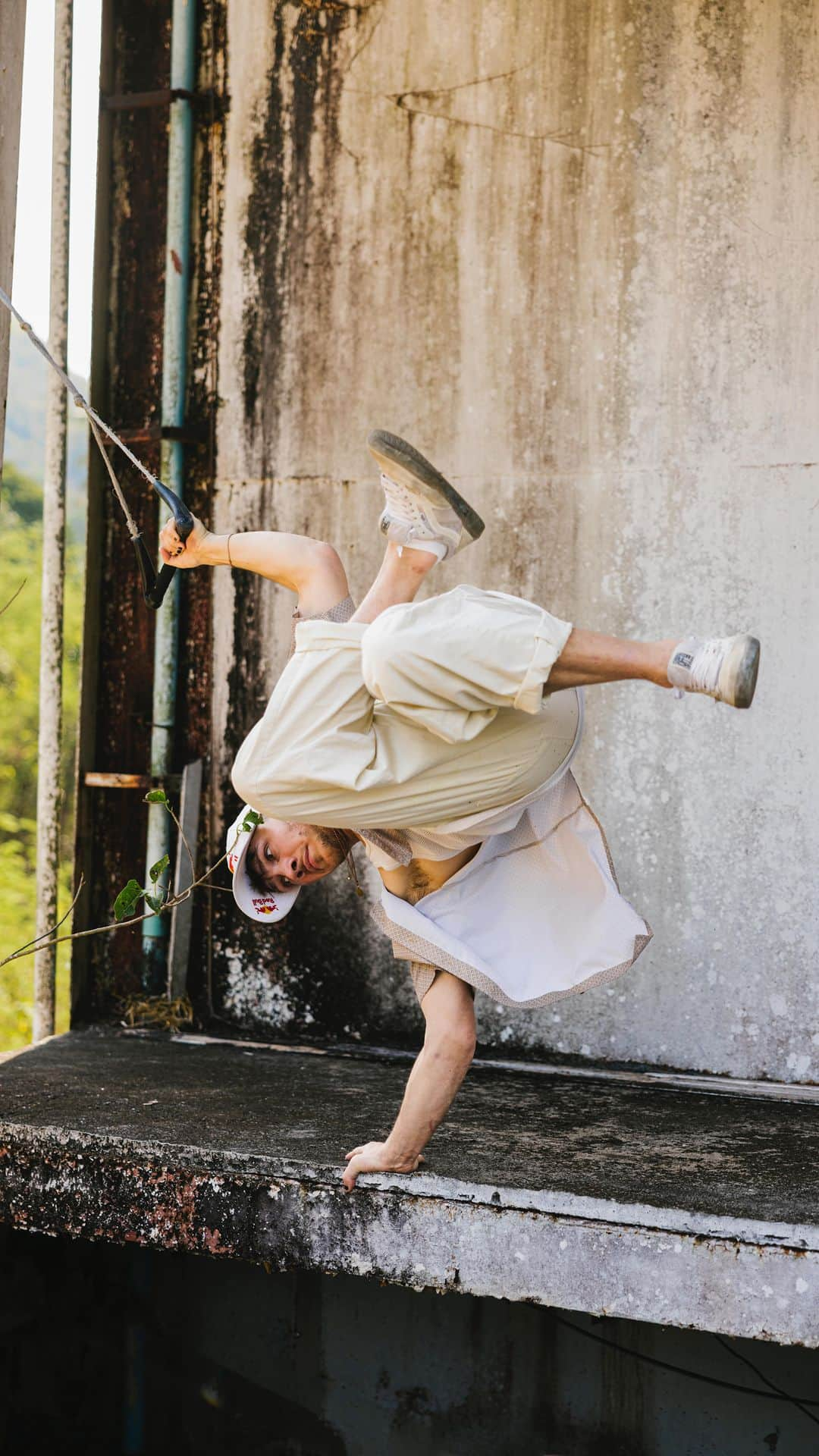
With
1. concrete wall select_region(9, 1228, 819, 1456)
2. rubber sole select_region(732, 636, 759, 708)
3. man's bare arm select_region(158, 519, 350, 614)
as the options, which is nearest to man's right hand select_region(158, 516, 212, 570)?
man's bare arm select_region(158, 519, 350, 614)

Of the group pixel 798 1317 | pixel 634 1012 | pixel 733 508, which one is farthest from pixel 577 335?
pixel 798 1317

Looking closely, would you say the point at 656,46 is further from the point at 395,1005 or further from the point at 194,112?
the point at 395,1005

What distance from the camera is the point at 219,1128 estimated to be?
11.0ft

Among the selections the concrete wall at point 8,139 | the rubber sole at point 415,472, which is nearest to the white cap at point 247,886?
the rubber sole at point 415,472

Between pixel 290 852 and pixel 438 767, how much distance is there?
603 mm

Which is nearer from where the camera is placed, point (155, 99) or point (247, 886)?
point (247, 886)

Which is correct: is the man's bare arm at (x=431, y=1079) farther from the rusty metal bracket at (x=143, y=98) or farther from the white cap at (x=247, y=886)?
the rusty metal bracket at (x=143, y=98)

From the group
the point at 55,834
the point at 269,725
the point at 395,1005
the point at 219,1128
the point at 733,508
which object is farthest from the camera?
the point at 55,834

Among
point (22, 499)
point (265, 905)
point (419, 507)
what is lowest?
point (265, 905)

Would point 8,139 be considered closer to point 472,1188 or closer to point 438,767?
point 438,767

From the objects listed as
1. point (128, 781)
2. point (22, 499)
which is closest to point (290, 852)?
point (128, 781)

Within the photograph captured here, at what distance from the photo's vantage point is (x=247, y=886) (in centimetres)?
308

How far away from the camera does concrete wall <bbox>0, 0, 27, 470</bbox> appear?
3.43 m

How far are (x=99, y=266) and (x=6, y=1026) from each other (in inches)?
597
